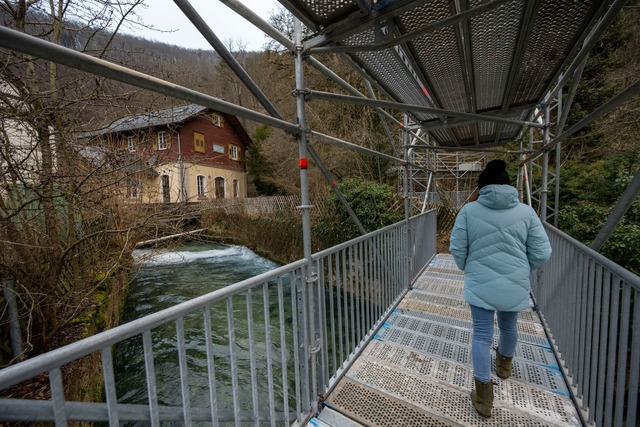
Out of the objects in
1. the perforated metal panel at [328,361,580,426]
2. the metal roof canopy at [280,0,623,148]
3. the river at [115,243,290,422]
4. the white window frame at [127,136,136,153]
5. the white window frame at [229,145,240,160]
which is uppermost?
the white window frame at [229,145,240,160]

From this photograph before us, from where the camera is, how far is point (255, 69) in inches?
658

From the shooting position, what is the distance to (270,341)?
1.63 metres

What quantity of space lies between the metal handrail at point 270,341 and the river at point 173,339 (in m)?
0.34

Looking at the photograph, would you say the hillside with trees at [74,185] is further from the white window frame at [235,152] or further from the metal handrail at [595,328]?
the white window frame at [235,152]

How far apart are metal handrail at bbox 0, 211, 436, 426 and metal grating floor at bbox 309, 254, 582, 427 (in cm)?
16

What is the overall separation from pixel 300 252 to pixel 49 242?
811cm

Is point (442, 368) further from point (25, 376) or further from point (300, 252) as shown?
point (300, 252)

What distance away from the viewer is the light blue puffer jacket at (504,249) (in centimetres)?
196

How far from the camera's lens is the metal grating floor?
1982 mm

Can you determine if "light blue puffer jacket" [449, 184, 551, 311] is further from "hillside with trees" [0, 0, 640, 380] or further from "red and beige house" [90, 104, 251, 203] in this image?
"hillside with trees" [0, 0, 640, 380]

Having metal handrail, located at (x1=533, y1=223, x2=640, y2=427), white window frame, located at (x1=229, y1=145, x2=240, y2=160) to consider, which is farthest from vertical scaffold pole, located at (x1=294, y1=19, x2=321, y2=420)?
white window frame, located at (x1=229, y1=145, x2=240, y2=160)

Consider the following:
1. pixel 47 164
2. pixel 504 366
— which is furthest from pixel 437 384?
pixel 47 164

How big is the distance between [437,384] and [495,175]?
1632 millimetres

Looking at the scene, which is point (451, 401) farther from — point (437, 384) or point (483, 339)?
point (483, 339)
